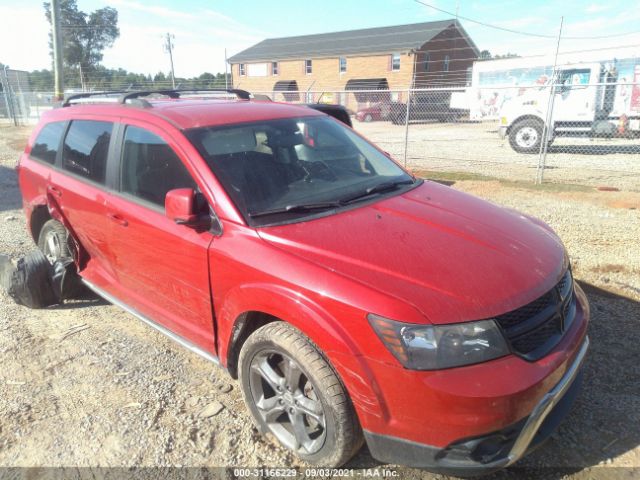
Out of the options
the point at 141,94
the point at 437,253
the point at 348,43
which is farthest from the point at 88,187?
the point at 348,43

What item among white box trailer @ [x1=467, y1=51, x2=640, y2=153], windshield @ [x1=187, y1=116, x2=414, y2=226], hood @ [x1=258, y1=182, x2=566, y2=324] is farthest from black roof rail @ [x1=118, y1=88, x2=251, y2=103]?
white box trailer @ [x1=467, y1=51, x2=640, y2=153]

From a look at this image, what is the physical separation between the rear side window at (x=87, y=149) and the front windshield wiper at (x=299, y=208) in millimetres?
1532

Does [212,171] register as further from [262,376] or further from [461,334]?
[461,334]

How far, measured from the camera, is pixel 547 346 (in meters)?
2.17

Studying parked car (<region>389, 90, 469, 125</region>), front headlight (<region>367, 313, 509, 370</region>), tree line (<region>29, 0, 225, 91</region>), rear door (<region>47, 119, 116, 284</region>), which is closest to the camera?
front headlight (<region>367, 313, 509, 370</region>)

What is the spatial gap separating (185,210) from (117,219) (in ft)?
3.14

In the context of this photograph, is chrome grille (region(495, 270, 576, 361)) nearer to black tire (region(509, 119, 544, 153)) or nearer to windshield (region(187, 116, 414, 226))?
windshield (region(187, 116, 414, 226))

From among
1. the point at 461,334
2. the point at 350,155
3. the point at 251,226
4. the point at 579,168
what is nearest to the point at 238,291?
the point at 251,226

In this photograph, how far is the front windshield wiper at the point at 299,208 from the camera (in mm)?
2609

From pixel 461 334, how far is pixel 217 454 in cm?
148

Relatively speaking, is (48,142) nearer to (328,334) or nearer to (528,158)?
(328,334)

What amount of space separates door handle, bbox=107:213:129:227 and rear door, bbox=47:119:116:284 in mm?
114

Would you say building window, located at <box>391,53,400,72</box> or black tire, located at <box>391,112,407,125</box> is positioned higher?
building window, located at <box>391,53,400,72</box>

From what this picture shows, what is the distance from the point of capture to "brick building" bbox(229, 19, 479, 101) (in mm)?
A: 38625
